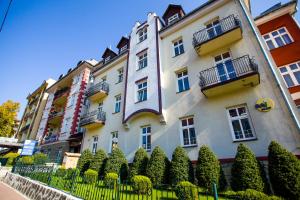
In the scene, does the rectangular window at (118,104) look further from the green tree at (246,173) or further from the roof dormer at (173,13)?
the green tree at (246,173)

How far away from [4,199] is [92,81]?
18517mm

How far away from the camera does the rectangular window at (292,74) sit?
1095 cm

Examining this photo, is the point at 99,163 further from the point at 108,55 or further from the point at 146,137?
the point at 108,55

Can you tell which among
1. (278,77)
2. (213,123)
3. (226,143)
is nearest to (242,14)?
(278,77)

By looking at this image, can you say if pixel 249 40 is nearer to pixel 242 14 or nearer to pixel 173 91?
pixel 242 14

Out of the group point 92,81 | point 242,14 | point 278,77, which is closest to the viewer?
point 278,77

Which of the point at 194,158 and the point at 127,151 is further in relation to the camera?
the point at 127,151

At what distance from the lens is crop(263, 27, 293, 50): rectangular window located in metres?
12.1

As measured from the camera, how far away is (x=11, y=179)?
12453 mm

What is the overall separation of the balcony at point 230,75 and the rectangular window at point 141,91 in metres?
5.64

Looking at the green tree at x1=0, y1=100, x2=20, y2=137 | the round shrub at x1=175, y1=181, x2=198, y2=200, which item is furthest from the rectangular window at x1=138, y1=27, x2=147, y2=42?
the green tree at x1=0, y1=100, x2=20, y2=137

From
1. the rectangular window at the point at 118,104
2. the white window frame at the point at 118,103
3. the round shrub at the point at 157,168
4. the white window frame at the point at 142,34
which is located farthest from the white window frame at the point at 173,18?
the round shrub at the point at 157,168

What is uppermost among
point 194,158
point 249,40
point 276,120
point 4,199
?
point 249,40

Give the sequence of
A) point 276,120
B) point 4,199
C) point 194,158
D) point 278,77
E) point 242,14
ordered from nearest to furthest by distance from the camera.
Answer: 1. point 4,199
2. point 276,120
3. point 278,77
4. point 194,158
5. point 242,14
